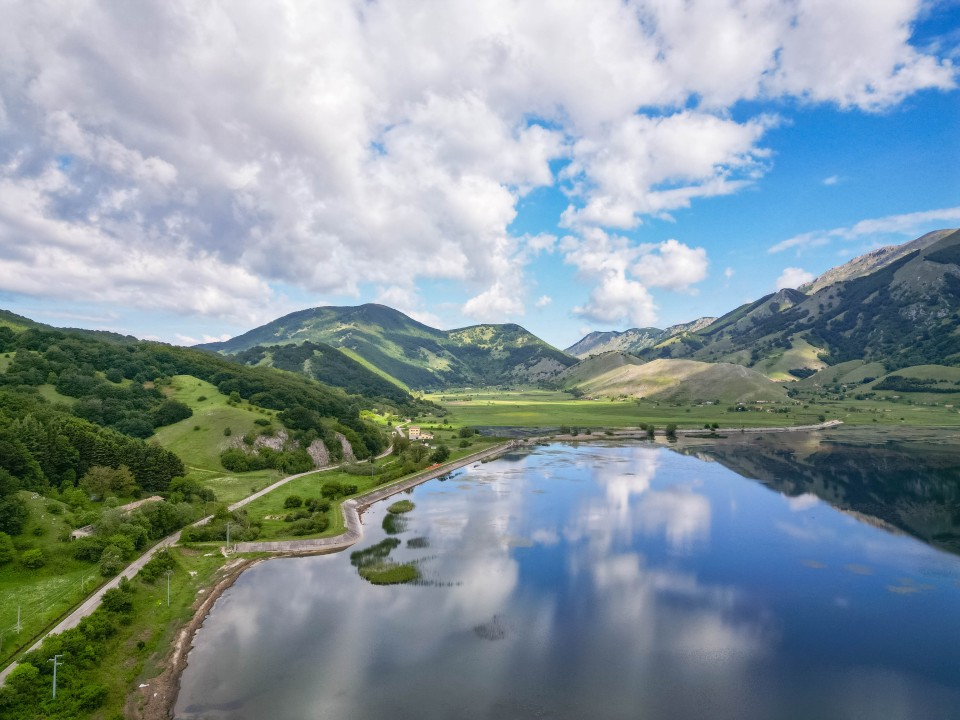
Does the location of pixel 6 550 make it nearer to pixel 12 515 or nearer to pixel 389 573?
pixel 12 515

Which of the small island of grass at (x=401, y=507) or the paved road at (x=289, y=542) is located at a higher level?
the paved road at (x=289, y=542)

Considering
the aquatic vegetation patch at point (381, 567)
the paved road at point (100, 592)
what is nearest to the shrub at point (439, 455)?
the paved road at point (100, 592)

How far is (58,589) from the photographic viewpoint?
52.3m

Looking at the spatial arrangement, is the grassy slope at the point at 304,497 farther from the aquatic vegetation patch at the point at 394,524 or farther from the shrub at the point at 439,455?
the shrub at the point at 439,455

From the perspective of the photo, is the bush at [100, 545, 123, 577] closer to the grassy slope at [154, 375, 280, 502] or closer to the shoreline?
the shoreline

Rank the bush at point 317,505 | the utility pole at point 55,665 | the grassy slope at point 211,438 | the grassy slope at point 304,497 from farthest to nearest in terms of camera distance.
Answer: the grassy slope at point 211,438
the bush at point 317,505
the grassy slope at point 304,497
the utility pole at point 55,665

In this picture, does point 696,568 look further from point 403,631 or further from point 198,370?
point 198,370

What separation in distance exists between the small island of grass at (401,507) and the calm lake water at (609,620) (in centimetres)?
208

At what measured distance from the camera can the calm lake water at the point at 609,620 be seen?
39531 millimetres

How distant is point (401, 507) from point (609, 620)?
2132 inches

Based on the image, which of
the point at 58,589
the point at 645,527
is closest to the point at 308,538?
the point at 58,589

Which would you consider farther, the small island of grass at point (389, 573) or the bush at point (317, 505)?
the bush at point (317, 505)

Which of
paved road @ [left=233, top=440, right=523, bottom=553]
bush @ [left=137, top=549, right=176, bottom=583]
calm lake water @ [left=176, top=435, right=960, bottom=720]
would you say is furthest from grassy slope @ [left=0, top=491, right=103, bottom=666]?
paved road @ [left=233, top=440, right=523, bottom=553]

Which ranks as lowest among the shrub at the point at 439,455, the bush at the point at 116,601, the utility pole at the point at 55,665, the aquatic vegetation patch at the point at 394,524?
the aquatic vegetation patch at the point at 394,524
